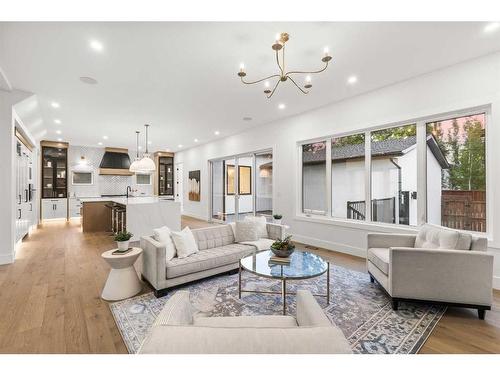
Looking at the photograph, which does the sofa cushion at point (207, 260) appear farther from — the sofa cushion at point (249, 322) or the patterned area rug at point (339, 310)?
the sofa cushion at point (249, 322)

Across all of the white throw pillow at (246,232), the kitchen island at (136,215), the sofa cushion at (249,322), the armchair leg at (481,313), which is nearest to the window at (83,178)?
the kitchen island at (136,215)

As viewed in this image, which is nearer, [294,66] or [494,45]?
[494,45]

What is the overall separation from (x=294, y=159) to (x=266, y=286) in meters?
3.20

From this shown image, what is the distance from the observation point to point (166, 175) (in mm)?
11148

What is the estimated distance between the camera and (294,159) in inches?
216

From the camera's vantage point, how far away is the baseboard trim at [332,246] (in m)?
4.36

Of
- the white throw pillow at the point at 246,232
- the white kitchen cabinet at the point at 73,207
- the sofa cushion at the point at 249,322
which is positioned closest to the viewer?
the sofa cushion at the point at 249,322

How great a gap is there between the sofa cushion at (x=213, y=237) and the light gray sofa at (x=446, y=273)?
2261mm

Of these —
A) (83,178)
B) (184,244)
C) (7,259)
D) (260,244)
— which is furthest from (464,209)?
(83,178)

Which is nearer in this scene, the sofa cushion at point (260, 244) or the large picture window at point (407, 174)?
the large picture window at point (407, 174)
